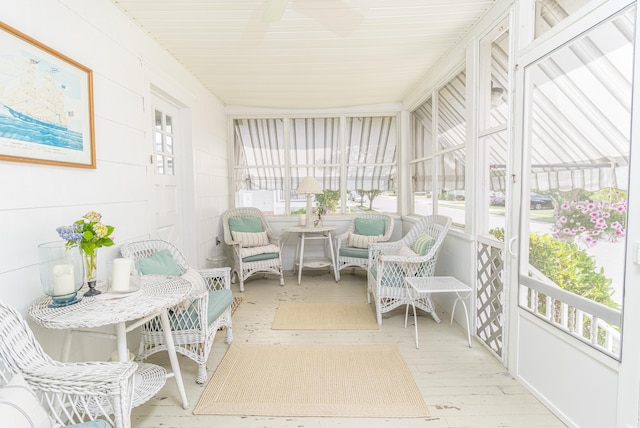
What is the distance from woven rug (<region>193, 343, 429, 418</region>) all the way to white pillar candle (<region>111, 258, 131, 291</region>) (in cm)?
84

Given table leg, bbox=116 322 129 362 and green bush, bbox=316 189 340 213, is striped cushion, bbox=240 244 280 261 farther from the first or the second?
table leg, bbox=116 322 129 362

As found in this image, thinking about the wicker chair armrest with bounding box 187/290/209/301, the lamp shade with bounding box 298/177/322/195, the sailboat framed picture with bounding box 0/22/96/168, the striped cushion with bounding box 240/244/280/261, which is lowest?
the striped cushion with bounding box 240/244/280/261

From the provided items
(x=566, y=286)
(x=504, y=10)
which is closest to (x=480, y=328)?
(x=566, y=286)

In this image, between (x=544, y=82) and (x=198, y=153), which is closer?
(x=544, y=82)

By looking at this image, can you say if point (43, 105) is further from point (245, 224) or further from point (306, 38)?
point (245, 224)

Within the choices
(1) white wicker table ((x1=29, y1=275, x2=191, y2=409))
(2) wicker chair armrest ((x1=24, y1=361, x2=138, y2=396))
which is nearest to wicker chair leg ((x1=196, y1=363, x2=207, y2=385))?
(1) white wicker table ((x1=29, y1=275, x2=191, y2=409))

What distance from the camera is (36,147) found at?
1687 millimetres

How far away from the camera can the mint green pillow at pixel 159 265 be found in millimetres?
2311

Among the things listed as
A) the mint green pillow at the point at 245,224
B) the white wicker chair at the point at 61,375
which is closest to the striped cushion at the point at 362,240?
the mint green pillow at the point at 245,224

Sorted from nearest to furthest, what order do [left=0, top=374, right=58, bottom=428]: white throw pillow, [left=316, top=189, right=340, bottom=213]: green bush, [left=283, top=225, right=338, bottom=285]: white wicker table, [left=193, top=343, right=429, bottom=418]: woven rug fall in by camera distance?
1. [left=0, top=374, right=58, bottom=428]: white throw pillow
2. [left=193, top=343, right=429, bottom=418]: woven rug
3. [left=283, top=225, right=338, bottom=285]: white wicker table
4. [left=316, top=189, right=340, bottom=213]: green bush

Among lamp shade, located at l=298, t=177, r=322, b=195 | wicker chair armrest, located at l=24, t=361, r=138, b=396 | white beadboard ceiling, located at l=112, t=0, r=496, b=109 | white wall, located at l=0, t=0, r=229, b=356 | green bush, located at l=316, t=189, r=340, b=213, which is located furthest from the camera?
green bush, located at l=316, t=189, r=340, b=213

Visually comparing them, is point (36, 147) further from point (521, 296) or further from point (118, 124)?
point (521, 296)

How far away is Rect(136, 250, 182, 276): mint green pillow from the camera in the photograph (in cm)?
231

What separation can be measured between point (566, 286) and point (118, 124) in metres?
2.95
